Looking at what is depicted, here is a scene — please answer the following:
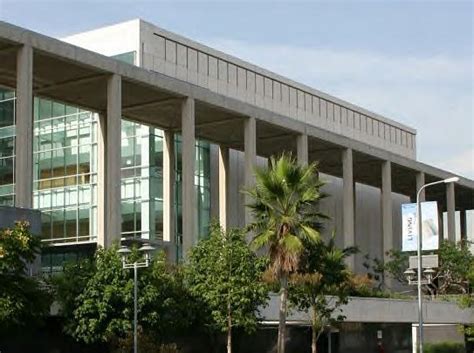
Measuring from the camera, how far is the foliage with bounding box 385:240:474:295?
75.8m

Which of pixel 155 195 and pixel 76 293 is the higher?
pixel 155 195

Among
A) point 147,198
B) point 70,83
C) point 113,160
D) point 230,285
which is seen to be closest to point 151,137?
point 147,198

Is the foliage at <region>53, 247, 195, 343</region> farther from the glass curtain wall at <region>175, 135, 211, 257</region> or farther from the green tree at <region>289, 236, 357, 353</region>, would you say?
the glass curtain wall at <region>175, 135, 211, 257</region>

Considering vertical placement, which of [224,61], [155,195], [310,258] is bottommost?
[310,258]

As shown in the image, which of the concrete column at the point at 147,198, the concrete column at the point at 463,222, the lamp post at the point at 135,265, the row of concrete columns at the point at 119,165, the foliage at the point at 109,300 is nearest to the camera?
the lamp post at the point at 135,265

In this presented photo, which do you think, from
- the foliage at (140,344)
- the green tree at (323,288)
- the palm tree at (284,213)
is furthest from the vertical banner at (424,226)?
the foliage at (140,344)

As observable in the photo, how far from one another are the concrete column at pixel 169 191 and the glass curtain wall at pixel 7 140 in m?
10.3

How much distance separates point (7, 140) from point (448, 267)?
1406 inches

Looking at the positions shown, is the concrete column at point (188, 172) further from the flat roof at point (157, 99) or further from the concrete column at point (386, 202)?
the concrete column at point (386, 202)

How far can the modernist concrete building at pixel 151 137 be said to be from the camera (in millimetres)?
52531

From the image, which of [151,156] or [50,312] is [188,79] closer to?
[151,156]

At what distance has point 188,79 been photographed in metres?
63.4

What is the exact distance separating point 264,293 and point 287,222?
5650mm

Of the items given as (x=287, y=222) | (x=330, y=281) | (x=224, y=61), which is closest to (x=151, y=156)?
(x=224, y=61)
